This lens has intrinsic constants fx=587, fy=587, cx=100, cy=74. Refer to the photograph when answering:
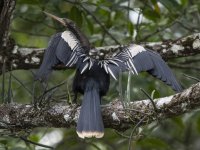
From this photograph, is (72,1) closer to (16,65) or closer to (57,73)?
(16,65)

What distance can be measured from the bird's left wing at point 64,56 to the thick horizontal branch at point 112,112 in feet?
0.87

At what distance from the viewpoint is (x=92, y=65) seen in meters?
3.39

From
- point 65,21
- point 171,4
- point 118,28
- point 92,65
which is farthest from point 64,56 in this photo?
point 118,28

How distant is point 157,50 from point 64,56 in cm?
68

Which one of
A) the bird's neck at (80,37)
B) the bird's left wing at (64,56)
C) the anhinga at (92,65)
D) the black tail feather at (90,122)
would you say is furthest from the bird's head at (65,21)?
the black tail feather at (90,122)

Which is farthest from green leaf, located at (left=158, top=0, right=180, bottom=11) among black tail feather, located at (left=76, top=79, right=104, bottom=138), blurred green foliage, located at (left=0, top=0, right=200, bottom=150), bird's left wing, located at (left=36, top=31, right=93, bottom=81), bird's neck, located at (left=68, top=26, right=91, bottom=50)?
black tail feather, located at (left=76, top=79, right=104, bottom=138)

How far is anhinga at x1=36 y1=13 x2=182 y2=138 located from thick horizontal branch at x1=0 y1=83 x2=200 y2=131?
4.4 inches

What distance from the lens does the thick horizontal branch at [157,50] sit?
11.9ft

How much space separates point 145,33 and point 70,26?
0.88 meters

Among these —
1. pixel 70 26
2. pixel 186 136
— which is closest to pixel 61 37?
pixel 70 26

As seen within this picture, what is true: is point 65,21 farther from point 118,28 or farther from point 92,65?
point 118,28

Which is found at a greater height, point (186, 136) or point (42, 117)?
point (42, 117)

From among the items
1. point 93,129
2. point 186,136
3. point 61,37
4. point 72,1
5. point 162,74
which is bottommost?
point 186,136

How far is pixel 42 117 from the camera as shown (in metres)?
2.95
